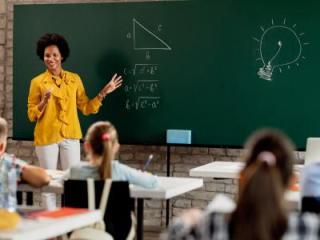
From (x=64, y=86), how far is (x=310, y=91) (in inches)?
84.7

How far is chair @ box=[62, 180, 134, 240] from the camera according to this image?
346 centimetres

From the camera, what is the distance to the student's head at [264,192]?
1808 mm

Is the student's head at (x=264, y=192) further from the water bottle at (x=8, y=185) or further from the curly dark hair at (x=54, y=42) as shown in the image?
the curly dark hair at (x=54, y=42)

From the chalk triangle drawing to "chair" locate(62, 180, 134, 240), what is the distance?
295 cm

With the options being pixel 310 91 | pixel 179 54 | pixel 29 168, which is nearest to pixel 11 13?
pixel 179 54

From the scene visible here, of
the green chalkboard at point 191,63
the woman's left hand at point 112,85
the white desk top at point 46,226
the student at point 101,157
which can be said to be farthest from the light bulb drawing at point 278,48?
the white desk top at point 46,226

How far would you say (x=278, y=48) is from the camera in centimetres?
596

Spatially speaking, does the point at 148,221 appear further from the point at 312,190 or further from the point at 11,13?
the point at 312,190

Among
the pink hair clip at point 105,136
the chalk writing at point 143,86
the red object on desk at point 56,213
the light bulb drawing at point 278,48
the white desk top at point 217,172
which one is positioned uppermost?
the light bulb drawing at point 278,48

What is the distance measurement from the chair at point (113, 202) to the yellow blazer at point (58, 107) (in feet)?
7.77

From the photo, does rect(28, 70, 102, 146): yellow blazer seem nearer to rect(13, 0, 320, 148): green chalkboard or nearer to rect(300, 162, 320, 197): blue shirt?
rect(13, 0, 320, 148): green chalkboard

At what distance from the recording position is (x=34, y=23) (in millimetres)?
6695

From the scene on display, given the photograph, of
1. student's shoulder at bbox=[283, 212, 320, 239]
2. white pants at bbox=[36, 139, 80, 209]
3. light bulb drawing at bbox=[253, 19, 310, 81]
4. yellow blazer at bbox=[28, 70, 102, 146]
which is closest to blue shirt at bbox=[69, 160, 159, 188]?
student's shoulder at bbox=[283, 212, 320, 239]

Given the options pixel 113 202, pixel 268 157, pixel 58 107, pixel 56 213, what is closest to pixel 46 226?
pixel 56 213
